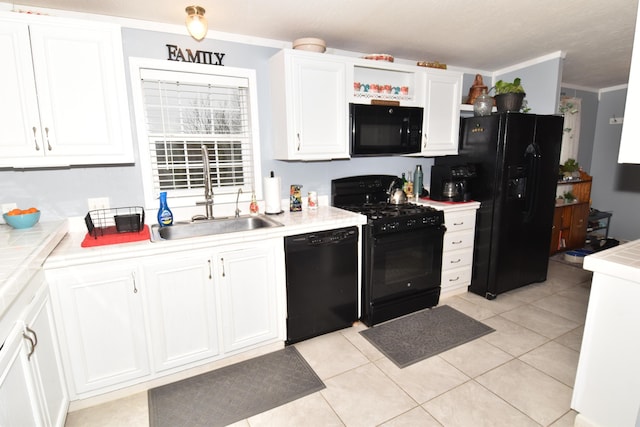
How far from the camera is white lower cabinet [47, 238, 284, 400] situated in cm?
185

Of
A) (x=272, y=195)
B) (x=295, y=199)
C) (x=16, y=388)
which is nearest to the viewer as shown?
(x=16, y=388)

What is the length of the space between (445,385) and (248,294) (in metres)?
1.43

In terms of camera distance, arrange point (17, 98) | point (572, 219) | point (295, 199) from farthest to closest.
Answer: point (572, 219) → point (295, 199) → point (17, 98)

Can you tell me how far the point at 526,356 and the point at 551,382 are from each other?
0.92 ft

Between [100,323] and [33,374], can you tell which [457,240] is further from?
[33,374]

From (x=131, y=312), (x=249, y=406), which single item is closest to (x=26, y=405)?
(x=131, y=312)

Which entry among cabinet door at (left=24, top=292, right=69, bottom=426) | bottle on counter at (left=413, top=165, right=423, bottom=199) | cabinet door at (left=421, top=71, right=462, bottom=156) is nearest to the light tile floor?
cabinet door at (left=24, top=292, right=69, bottom=426)

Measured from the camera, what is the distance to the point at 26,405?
1282 millimetres

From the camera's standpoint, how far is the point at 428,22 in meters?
2.49

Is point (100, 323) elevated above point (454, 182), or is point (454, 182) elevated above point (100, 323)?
point (454, 182)

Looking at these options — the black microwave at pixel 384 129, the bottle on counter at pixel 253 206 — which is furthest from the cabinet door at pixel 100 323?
the black microwave at pixel 384 129

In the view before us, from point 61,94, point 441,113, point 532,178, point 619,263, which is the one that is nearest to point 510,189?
point 532,178

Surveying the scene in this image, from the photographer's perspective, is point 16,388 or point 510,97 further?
point 510,97

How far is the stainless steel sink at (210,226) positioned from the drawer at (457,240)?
1.72 metres
